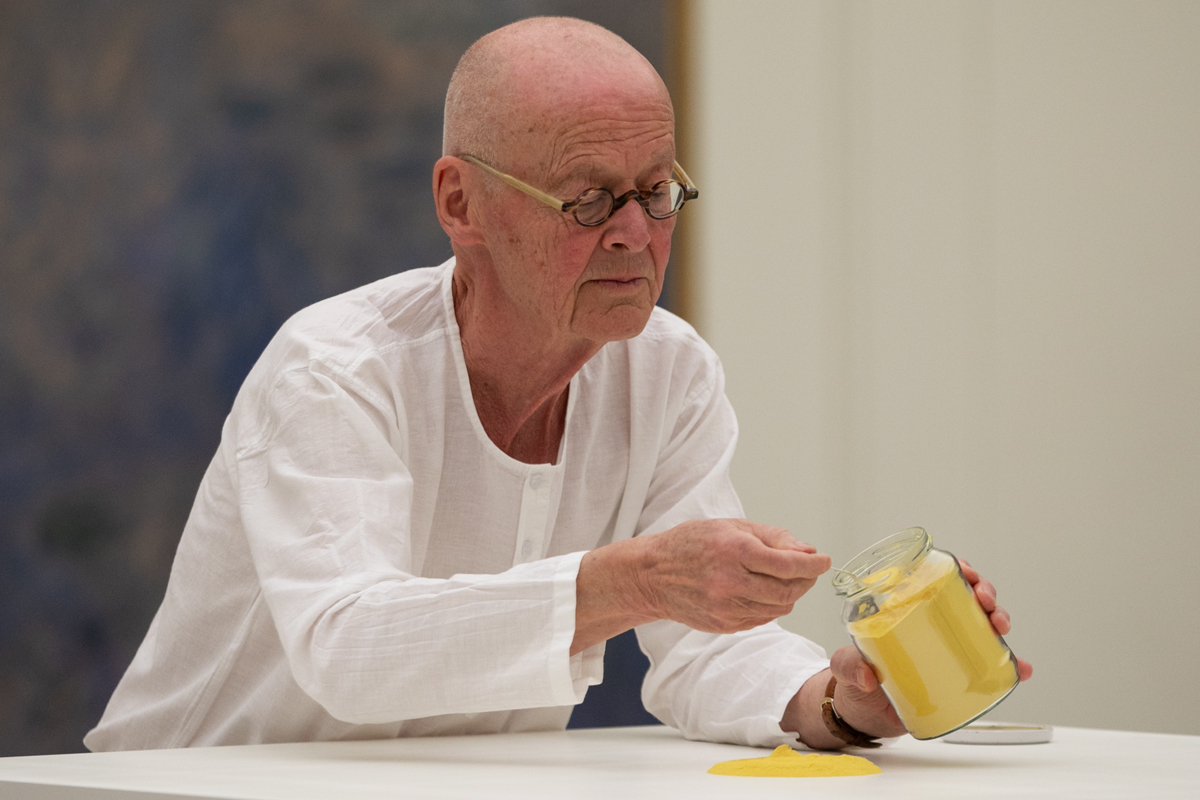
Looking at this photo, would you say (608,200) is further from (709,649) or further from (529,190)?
(709,649)

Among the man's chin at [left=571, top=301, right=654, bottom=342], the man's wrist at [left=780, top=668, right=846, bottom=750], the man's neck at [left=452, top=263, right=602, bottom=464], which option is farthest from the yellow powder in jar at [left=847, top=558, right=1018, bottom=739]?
the man's neck at [left=452, top=263, right=602, bottom=464]

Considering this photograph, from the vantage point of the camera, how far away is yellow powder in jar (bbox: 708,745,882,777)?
1033 millimetres

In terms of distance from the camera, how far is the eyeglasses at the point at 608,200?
1323 millimetres

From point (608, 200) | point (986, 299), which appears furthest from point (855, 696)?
point (986, 299)

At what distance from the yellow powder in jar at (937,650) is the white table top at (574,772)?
53mm

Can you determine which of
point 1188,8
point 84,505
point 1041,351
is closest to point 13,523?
point 84,505

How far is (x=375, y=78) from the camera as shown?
263cm

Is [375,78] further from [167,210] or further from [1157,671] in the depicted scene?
[1157,671]

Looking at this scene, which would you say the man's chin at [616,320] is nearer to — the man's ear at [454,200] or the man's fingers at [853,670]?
the man's ear at [454,200]

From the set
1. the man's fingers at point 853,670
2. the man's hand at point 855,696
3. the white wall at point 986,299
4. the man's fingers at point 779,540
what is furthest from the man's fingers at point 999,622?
the white wall at point 986,299

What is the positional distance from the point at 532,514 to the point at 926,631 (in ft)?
1.89

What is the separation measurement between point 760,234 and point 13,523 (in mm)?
1733

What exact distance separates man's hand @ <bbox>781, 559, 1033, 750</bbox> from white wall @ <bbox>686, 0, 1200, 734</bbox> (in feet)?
5.74

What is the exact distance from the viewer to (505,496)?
1.51 meters
